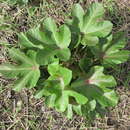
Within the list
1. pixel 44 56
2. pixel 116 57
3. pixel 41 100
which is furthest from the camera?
pixel 41 100

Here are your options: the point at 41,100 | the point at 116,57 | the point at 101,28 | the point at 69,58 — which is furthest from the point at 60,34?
the point at 41,100

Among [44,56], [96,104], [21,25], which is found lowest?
[96,104]

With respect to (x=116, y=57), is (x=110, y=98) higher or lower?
lower

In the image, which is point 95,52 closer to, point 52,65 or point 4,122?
point 52,65

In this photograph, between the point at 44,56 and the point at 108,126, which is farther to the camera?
the point at 108,126

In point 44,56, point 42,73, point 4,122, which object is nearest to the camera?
point 44,56

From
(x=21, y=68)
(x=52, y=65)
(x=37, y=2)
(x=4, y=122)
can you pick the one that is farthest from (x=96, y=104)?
(x=37, y=2)

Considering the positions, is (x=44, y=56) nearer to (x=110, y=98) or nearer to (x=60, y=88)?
(x=60, y=88)
